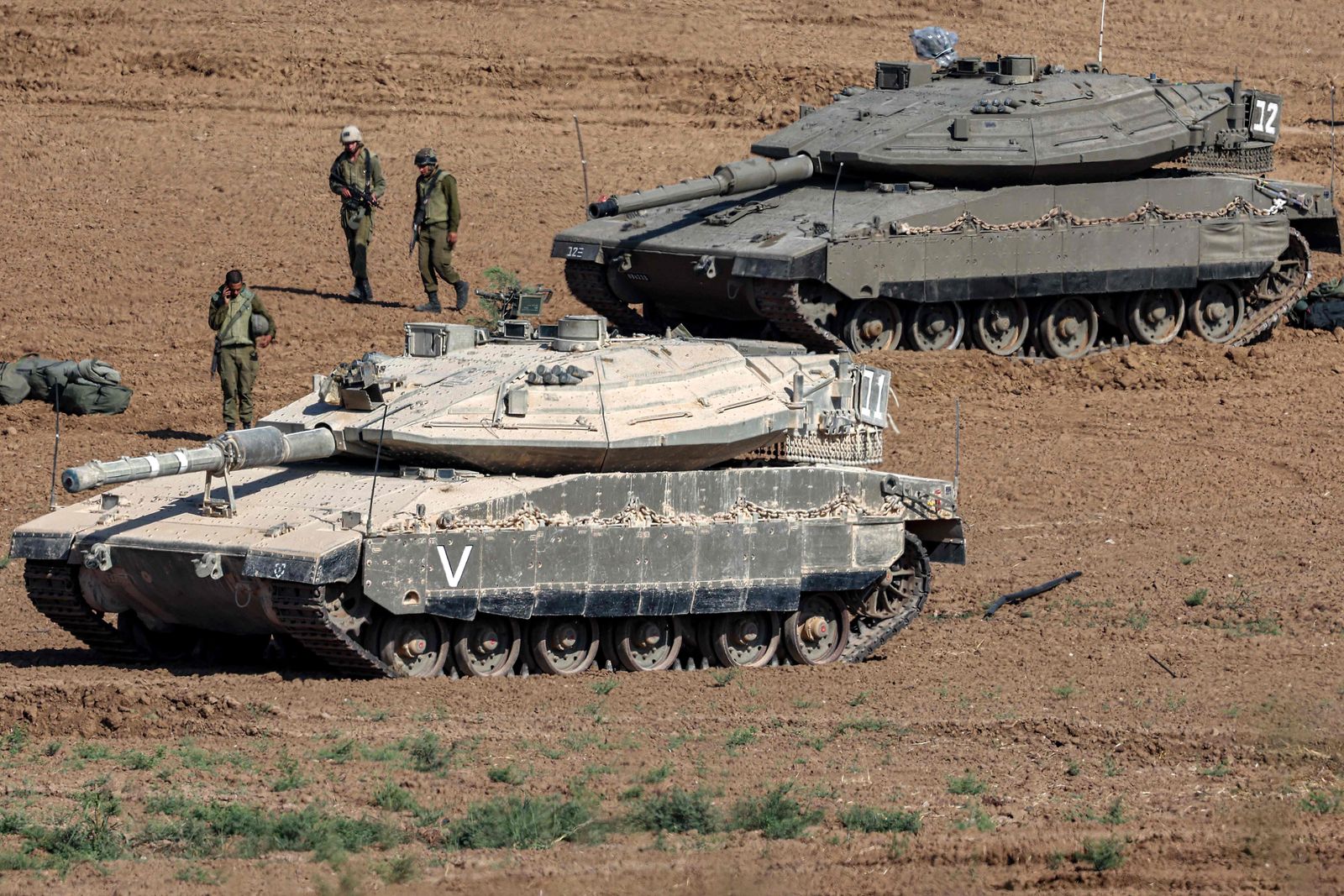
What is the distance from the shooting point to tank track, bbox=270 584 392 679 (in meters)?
12.4

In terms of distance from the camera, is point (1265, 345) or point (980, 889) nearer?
point (980, 889)

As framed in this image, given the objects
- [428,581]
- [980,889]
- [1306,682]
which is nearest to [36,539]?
[428,581]

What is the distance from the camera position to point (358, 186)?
2353 cm

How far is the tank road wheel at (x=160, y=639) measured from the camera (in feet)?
45.6

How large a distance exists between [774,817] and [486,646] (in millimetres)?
3591

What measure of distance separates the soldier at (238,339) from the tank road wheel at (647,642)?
5.73 metres

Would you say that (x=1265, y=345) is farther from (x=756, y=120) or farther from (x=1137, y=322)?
(x=756, y=120)

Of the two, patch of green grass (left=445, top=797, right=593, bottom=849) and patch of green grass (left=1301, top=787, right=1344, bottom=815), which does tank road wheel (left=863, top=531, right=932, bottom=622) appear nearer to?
patch of green grass (left=1301, top=787, right=1344, bottom=815)

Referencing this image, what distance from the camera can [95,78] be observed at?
3173 centimetres

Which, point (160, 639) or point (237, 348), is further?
point (237, 348)

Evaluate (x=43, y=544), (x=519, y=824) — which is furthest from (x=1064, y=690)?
(x=43, y=544)

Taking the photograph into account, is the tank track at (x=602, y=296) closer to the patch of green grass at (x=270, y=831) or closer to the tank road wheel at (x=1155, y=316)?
the tank road wheel at (x=1155, y=316)

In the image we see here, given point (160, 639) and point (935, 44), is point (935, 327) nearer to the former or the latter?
point (935, 44)

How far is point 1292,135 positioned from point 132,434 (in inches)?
780
